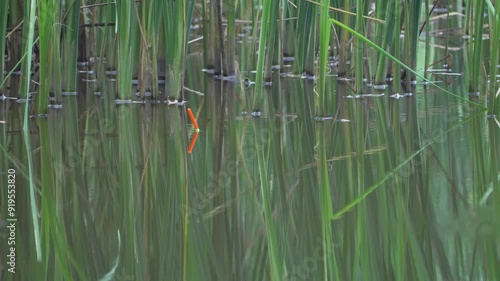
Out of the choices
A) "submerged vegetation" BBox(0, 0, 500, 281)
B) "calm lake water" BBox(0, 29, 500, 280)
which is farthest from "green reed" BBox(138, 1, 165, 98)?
"calm lake water" BBox(0, 29, 500, 280)

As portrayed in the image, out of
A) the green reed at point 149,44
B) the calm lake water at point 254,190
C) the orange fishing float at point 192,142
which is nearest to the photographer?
the calm lake water at point 254,190

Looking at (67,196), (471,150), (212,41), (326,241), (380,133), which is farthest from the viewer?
(212,41)

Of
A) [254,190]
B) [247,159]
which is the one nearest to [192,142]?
[247,159]

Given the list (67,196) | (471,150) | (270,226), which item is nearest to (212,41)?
(471,150)

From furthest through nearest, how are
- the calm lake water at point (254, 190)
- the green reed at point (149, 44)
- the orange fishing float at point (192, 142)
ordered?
the green reed at point (149, 44) < the orange fishing float at point (192, 142) < the calm lake water at point (254, 190)

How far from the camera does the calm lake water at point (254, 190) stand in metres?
1.87

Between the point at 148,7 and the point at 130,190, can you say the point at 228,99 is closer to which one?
the point at 148,7

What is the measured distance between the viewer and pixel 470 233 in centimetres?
201

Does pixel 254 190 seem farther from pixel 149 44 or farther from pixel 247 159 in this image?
pixel 149 44

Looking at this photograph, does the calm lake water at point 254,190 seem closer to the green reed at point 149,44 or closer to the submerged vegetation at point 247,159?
the submerged vegetation at point 247,159

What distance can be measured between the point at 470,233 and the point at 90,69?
122 inches

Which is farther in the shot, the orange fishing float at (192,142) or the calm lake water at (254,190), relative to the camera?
the orange fishing float at (192,142)

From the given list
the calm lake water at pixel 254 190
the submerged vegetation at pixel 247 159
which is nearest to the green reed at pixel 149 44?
the submerged vegetation at pixel 247 159

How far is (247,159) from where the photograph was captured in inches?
109
